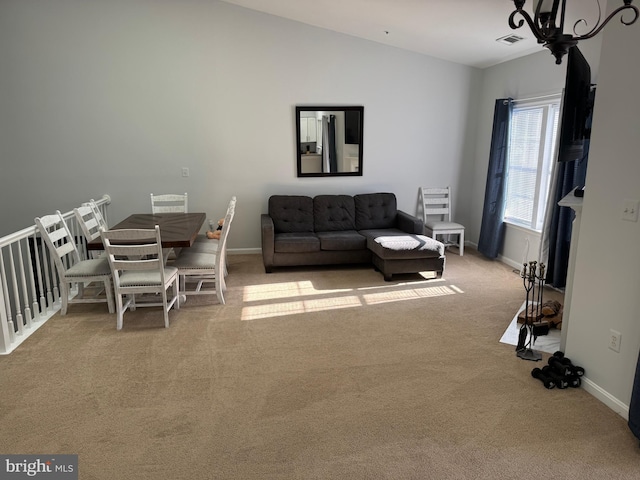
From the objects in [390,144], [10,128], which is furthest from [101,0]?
[390,144]

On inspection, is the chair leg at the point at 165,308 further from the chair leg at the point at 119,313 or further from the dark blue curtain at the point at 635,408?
the dark blue curtain at the point at 635,408

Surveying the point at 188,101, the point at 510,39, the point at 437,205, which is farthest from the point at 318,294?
the point at 510,39

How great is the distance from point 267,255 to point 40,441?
3.14 metres

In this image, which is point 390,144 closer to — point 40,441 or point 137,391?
point 137,391

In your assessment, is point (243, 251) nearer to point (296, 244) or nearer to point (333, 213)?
point (296, 244)

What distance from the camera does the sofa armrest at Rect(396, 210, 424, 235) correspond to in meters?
5.50

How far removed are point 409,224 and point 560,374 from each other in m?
→ 2.98

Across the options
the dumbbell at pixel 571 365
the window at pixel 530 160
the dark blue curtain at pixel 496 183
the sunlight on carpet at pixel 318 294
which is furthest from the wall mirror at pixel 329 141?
the dumbbell at pixel 571 365

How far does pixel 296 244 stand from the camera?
524 centimetres

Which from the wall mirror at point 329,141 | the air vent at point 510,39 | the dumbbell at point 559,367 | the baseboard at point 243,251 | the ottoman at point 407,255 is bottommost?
the dumbbell at point 559,367

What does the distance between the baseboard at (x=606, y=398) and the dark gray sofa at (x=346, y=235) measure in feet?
7.59

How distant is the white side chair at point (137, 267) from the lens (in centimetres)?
350

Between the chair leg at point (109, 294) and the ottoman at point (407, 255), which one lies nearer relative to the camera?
the chair leg at point (109, 294)

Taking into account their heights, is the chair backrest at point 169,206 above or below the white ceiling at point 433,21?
below
